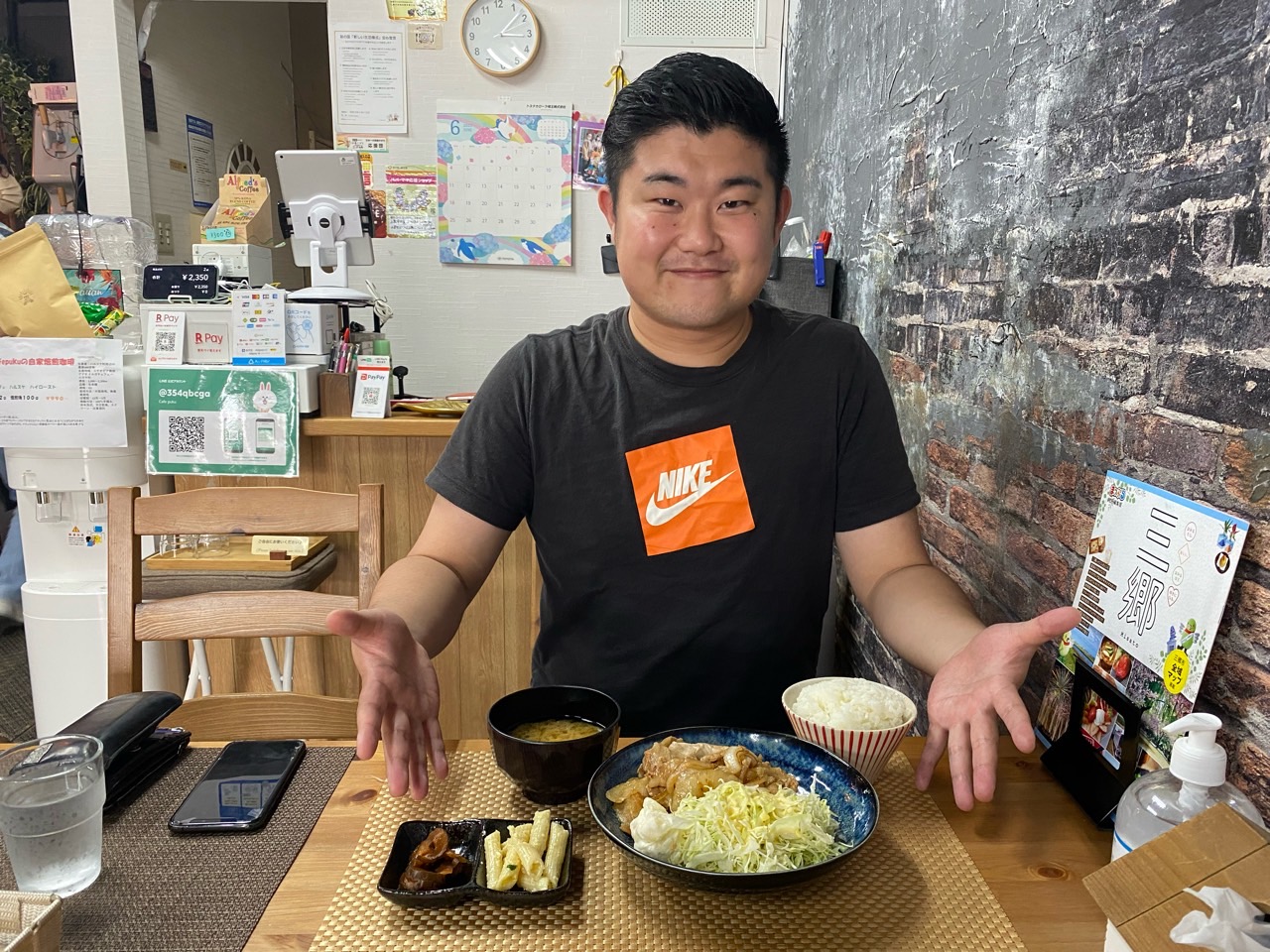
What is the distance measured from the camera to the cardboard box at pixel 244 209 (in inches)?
107

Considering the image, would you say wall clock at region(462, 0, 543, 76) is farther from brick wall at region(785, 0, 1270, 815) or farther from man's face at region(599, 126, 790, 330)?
man's face at region(599, 126, 790, 330)

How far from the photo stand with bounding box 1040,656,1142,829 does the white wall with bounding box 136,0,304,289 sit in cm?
421

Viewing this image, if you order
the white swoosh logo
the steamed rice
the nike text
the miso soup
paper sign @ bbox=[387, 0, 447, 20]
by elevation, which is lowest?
the miso soup

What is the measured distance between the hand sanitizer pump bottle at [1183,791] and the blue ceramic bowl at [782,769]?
223 mm

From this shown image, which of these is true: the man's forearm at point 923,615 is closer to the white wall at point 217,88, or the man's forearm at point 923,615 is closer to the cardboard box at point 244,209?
the cardboard box at point 244,209

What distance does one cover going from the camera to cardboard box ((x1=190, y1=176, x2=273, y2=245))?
2.71 metres

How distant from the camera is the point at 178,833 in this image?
845 mm

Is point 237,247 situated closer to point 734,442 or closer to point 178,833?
point 734,442

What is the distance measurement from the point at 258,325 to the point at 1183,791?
2391 millimetres

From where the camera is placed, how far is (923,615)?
1.14m

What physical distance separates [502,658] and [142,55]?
10.5 ft

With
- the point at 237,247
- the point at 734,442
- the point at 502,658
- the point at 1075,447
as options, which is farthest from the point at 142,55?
the point at 1075,447

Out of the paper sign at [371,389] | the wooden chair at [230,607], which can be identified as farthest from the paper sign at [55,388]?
the wooden chair at [230,607]

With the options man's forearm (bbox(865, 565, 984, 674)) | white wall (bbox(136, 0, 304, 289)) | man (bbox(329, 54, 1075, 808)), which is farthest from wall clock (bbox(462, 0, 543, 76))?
man's forearm (bbox(865, 565, 984, 674))
